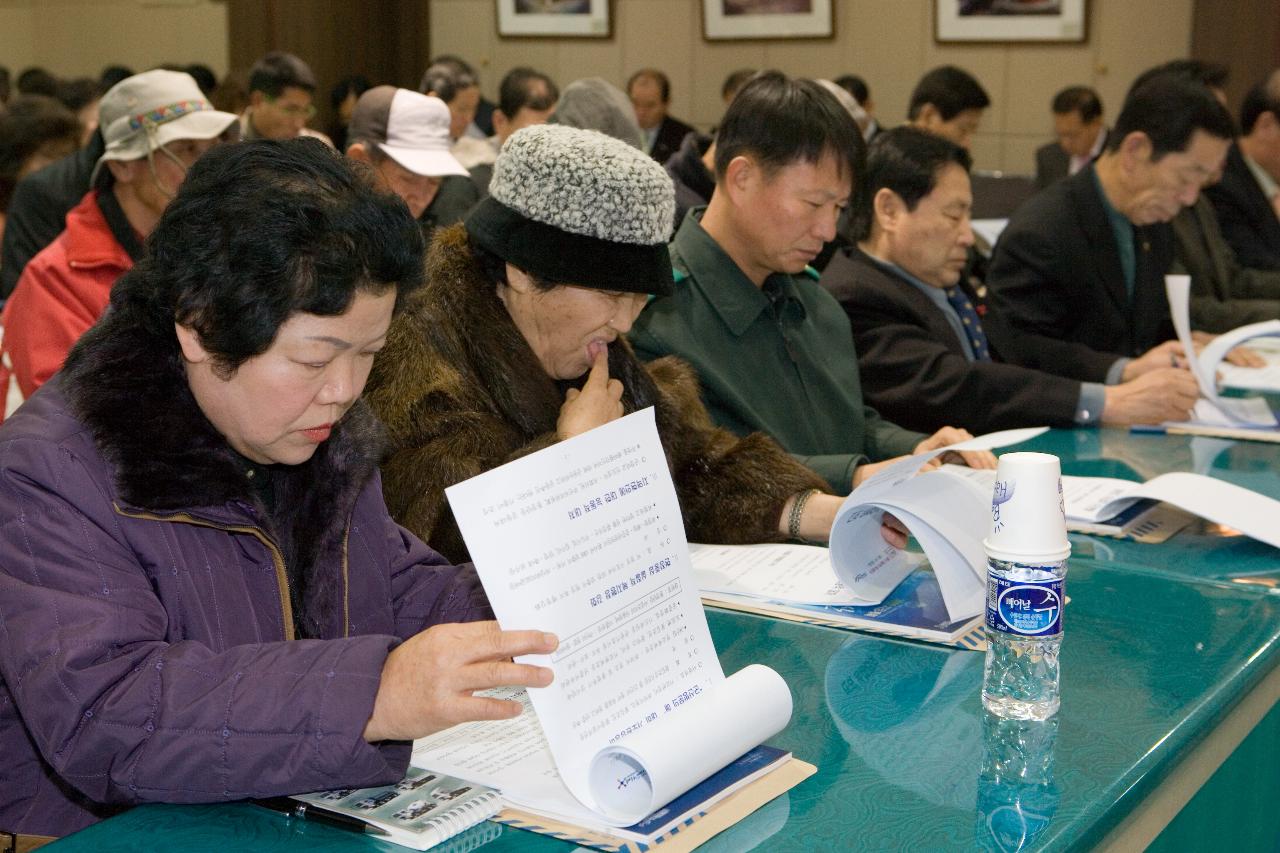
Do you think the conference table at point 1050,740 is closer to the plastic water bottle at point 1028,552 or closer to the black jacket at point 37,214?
the plastic water bottle at point 1028,552

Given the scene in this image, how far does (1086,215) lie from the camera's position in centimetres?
375

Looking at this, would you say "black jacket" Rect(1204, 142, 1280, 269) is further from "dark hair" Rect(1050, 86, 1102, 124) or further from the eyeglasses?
the eyeglasses

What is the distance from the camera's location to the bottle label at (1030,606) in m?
1.35

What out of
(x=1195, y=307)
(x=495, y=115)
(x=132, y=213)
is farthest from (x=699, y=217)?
(x=495, y=115)

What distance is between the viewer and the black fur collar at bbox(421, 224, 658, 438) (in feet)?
6.44

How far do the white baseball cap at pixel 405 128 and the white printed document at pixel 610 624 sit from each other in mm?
3099

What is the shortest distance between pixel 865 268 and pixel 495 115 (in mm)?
3905

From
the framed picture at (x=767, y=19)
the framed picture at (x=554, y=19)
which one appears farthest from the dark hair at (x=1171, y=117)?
the framed picture at (x=554, y=19)

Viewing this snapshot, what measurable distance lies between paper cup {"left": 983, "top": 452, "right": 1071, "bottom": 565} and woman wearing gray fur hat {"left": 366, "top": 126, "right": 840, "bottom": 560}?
0.72 metres

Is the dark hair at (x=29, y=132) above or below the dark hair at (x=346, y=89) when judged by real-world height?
below

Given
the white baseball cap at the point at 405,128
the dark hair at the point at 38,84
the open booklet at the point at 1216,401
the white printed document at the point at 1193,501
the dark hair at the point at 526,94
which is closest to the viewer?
the white printed document at the point at 1193,501

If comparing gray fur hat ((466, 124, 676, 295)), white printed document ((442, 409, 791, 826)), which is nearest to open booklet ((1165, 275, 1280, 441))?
gray fur hat ((466, 124, 676, 295))

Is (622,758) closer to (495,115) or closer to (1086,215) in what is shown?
(1086,215)

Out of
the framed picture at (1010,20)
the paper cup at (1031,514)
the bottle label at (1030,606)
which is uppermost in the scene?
the framed picture at (1010,20)
